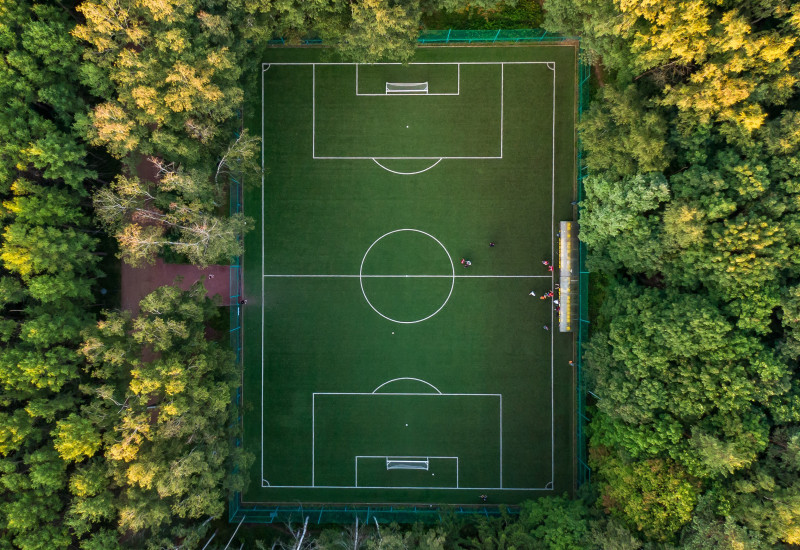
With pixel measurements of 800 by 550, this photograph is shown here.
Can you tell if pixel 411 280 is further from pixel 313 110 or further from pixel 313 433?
pixel 313 110

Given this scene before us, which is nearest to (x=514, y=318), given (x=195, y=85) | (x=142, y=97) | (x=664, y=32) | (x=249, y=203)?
(x=664, y=32)

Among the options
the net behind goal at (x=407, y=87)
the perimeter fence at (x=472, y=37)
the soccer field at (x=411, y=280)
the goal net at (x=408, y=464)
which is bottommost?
the goal net at (x=408, y=464)

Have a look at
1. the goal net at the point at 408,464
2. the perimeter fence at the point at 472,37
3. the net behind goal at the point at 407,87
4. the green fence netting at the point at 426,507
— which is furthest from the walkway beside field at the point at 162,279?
the net behind goal at the point at 407,87

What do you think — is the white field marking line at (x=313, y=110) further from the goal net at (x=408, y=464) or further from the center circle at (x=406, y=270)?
the goal net at (x=408, y=464)

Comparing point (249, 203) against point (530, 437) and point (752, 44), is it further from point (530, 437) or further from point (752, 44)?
point (752, 44)

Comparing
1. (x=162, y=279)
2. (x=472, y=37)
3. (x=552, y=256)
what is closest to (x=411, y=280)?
(x=552, y=256)

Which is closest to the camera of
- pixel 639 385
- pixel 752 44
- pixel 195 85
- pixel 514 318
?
pixel 752 44
